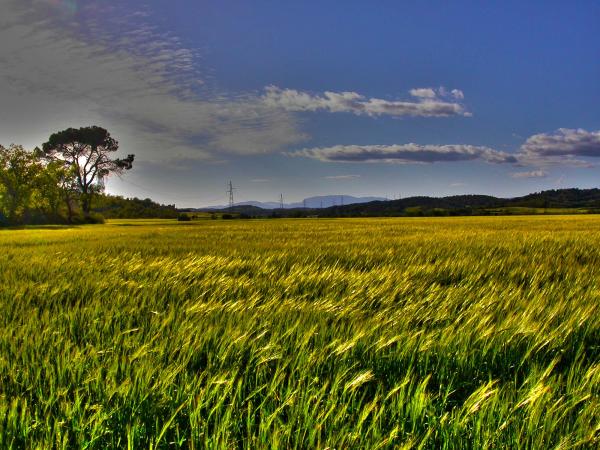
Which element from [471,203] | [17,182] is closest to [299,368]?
[17,182]

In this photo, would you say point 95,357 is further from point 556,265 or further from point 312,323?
point 556,265

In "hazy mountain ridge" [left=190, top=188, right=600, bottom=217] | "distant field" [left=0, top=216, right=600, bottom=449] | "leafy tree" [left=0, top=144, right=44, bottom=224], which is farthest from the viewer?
"hazy mountain ridge" [left=190, top=188, right=600, bottom=217]

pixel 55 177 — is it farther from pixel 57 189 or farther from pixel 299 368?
pixel 299 368

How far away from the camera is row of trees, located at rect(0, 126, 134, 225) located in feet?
161

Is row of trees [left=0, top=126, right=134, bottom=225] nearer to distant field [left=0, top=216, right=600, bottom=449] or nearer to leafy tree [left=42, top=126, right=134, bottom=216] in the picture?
leafy tree [left=42, top=126, right=134, bottom=216]

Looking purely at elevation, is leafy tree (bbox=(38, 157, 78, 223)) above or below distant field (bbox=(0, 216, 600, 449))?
above

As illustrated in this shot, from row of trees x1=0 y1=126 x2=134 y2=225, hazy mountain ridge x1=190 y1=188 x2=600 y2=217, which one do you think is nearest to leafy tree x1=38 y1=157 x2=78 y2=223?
row of trees x1=0 y1=126 x2=134 y2=225

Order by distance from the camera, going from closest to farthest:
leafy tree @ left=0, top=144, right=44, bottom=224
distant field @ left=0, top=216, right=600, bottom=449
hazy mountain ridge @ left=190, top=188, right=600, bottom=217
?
distant field @ left=0, top=216, right=600, bottom=449 → leafy tree @ left=0, top=144, right=44, bottom=224 → hazy mountain ridge @ left=190, top=188, right=600, bottom=217

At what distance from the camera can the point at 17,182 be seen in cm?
4897

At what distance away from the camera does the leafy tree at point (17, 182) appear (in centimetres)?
4862

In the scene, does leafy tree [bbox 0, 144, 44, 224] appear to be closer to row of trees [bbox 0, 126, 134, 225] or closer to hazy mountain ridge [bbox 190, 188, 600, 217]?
row of trees [bbox 0, 126, 134, 225]

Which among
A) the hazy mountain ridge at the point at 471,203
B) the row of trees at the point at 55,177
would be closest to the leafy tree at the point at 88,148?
the row of trees at the point at 55,177

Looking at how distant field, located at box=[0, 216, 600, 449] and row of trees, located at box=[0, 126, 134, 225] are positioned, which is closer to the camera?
distant field, located at box=[0, 216, 600, 449]

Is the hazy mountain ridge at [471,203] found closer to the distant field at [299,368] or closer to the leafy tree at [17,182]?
the leafy tree at [17,182]
